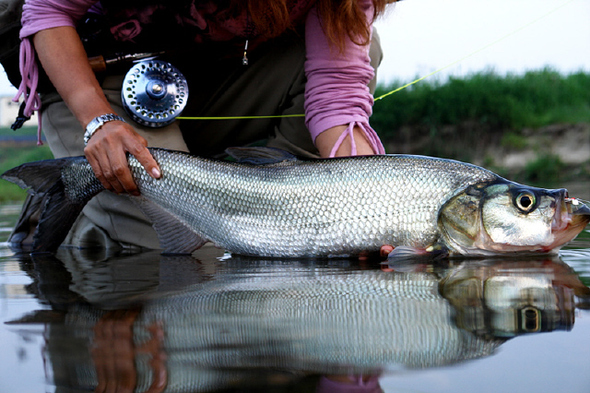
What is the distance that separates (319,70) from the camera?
3090mm

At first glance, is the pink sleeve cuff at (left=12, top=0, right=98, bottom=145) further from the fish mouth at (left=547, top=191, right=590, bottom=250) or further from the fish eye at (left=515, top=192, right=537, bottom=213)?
the fish mouth at (left=547, top=191, right=590, bottom=250)

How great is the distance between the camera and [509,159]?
12.7 m

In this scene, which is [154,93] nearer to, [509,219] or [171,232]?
[171,232]

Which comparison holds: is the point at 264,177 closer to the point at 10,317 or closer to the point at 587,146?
the point at 10,317

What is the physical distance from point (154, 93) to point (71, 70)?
18.8 inches

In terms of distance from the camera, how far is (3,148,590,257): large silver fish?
6.79 feet

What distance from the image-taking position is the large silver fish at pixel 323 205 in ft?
6.79

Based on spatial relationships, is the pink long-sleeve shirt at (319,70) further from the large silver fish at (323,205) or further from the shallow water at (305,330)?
the shallow water at (305,330)

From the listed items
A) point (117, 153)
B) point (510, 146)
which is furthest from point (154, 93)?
point (510, 146)

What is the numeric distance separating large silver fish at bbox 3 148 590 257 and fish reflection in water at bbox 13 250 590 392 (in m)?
0.15

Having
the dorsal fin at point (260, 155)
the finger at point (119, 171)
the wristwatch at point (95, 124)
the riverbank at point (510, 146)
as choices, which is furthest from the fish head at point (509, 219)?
the riverbank at point (510, 146)

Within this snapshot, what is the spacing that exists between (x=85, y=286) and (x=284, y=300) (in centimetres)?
66

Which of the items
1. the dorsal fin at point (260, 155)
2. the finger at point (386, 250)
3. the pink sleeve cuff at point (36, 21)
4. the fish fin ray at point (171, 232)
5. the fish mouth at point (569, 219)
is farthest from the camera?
the pink sleeve cuff at point (36, 21)

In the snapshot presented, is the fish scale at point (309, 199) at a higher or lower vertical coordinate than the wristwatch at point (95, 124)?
lower
